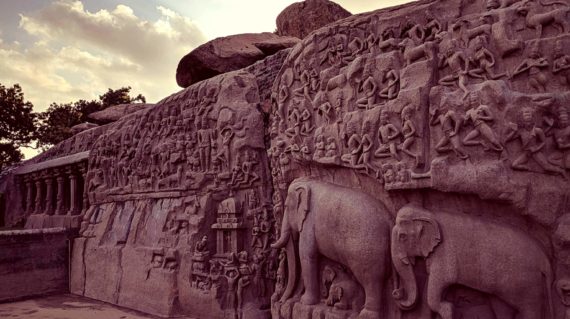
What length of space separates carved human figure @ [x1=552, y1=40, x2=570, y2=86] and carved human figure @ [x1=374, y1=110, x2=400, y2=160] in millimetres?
1599

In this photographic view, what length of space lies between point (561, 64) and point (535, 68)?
209 mm

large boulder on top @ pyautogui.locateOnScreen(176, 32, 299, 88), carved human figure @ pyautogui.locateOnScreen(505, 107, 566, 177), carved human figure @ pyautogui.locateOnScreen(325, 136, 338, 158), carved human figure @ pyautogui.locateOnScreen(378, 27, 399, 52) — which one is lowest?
carved human figure @ pyautogui.locateOnScreen(505, 107, 566, 177)

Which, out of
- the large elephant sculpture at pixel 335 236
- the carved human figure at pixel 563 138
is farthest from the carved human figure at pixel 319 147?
the carved human figure at pixel 563 138

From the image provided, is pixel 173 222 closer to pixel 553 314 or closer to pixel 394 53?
pixel 394 53

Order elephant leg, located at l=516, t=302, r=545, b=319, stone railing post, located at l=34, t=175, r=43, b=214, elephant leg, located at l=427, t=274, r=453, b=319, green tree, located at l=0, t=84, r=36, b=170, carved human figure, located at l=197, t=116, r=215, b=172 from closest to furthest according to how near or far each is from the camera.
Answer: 1. elephant leg, located at l=516, t=302, r=545, b=319
2. elephant leg, located at l=427, t=274, r=453, b=319
3. carved human figure, located at l=197, t=116, r=215, b=172
4. stone railing post, located at l=34, t=175, r=43, b=214
5. green tree, located at l=0, t=84, r=36, b=170

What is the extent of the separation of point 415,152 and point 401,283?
1465 millimetres

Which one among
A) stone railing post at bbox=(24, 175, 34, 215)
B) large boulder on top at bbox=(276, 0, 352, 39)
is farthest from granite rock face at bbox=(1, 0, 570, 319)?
stone railing post at bbox=(24, 175, 34, 215)

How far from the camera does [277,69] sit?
7805 millimetres

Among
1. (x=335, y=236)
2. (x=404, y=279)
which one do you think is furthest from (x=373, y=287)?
(x=335, y=236)

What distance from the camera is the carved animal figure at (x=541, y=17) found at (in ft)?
13.1

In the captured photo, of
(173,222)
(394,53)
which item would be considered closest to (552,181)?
(394,53)

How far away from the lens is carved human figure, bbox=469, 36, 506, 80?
14.0 feet

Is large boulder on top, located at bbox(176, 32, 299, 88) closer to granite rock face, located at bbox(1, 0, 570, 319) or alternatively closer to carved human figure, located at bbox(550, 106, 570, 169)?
granite rock face, located at bbox(1, 0, 570, 319)

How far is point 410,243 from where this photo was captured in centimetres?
453
